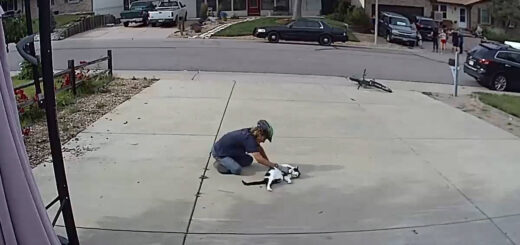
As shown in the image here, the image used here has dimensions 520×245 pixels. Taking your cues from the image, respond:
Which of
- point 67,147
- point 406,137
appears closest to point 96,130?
point 67,147

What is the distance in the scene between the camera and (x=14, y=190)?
10.7 feet

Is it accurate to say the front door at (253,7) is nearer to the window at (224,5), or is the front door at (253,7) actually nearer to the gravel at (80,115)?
the window at (224,5)

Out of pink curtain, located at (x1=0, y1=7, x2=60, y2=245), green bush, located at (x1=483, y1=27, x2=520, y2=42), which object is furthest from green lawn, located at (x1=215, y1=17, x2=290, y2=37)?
pink curtain, located at (x1=0, y1=7, x2=60, y2=245)

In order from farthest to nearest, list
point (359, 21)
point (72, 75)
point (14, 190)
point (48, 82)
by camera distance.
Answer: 1. point (359, 21)
2. point (72, 75)
3. point (48, 82)
4. point (14, 190)

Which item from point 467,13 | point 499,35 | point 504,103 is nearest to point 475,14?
point 467,13

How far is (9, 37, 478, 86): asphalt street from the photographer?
80.0ft

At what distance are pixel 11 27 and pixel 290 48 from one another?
25.9 m

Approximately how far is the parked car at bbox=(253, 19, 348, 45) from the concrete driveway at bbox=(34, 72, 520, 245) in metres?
21.0

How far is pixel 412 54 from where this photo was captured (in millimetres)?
34438

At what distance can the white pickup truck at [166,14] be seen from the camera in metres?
43.1

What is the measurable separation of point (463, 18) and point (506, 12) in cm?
940

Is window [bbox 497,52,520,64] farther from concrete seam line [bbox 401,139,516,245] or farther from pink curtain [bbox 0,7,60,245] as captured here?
pink curtain [bbox 0,7,60,245]

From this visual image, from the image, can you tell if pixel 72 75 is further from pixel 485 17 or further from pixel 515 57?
pixel 485 17

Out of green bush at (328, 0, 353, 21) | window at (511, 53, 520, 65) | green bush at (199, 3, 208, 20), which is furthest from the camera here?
green bush at (328, 0, 353, 21)
